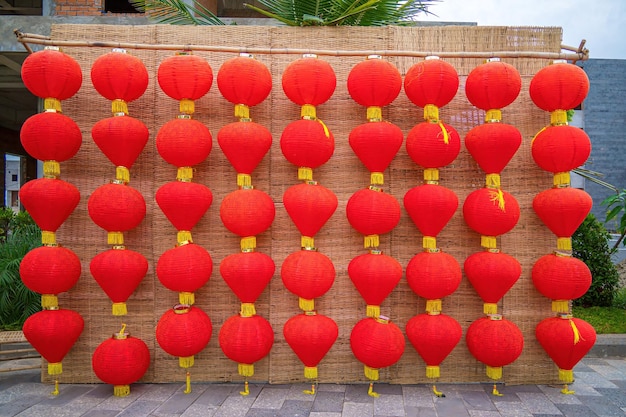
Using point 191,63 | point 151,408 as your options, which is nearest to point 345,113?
point 191,63

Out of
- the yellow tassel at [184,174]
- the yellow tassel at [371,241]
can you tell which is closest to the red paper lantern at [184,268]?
the yellow tassel at [184,174]

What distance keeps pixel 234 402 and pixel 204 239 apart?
1.06 metres

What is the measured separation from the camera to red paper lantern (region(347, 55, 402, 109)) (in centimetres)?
239

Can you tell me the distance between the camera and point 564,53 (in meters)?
2.66

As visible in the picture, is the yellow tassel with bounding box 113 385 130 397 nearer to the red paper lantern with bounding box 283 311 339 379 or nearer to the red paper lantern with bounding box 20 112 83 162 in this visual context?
the red paper lantern with bounding box 283 311 339 379

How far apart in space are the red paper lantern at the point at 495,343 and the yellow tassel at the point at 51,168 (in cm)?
294

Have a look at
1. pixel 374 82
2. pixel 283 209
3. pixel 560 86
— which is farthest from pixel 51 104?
pixel 560 86

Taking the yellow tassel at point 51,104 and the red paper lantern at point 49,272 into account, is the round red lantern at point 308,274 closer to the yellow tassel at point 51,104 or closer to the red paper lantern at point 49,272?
the red paper lantern at point 49,272

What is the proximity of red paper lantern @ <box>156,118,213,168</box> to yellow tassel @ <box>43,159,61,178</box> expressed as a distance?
0.71 m

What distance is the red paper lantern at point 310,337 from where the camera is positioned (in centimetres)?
234

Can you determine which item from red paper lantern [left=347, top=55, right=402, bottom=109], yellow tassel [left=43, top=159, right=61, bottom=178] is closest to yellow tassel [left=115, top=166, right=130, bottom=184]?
yellow tassel [left=43, top=159, right=61, bottom=178]

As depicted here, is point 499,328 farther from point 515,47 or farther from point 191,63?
point 191,63

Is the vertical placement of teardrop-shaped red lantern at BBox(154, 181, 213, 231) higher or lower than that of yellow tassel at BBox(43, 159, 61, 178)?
lower

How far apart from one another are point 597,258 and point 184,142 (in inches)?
160
